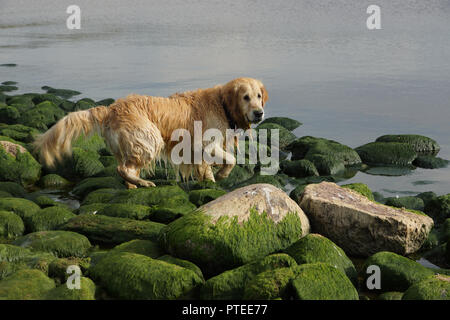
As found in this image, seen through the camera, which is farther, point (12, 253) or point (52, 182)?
point (52, 182)

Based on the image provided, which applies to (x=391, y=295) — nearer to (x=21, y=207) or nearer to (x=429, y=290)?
(x=429, y=290)

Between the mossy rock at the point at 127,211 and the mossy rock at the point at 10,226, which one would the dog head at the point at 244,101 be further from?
the mossy rock at the point at 10,226

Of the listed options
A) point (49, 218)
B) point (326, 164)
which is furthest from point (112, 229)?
point (326, 164)

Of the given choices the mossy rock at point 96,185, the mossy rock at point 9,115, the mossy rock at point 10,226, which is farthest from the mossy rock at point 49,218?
the mossy rock at point 9,115

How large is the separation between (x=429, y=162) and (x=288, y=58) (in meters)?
9.36

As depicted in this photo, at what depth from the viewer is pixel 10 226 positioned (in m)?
6.15

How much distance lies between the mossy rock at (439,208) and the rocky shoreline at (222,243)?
12 millimetres

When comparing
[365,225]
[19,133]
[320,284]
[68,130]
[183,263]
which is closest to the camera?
[320,284]

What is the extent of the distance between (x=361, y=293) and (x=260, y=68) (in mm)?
11932

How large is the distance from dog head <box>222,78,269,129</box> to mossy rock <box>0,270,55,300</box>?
3554 mm

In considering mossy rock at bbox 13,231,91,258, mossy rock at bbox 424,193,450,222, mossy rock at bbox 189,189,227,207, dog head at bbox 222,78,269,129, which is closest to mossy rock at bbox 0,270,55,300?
mossy rock at bbox 13,231,91,258

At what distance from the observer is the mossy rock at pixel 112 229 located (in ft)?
19.4

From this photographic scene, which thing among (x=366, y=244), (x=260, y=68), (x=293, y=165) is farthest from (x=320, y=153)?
(x=260, y=68)
